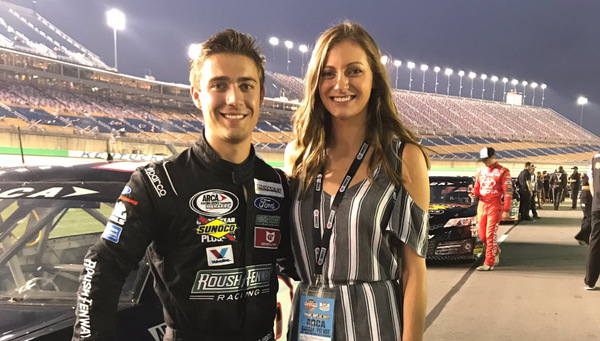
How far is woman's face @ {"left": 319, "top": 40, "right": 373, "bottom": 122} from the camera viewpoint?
182cm

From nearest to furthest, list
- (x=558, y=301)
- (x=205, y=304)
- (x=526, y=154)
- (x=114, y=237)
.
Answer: (x=114, y=237) < (x=205, y=304) < (x=558, y=301) < (x=526, y=154)

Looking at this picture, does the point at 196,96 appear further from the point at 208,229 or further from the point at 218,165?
the point at 208,229

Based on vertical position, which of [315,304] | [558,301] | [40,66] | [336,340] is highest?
[40,66]

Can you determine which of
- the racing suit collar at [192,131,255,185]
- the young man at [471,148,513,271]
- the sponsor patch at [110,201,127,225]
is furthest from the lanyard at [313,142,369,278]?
the young man at [471,148,513,271]

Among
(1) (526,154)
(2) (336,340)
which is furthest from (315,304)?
(1) (526,154)

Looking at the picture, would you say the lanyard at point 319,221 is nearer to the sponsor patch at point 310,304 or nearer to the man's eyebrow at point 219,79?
the sponsor patch at point 310,304

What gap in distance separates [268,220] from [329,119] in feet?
1.86

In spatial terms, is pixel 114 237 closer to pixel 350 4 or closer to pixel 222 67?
pixel 222 67

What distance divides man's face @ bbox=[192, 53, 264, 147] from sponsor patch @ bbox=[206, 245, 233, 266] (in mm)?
377

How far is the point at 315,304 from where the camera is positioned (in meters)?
1.71

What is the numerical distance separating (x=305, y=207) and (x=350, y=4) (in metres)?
151

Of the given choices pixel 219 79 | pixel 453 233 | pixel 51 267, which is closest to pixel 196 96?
pixel 219 79

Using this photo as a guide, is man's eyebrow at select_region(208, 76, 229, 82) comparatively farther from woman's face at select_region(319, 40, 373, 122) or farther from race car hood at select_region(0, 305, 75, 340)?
race car hood at select_region(0, 305, 75, 340)

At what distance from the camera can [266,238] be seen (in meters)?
1.71
